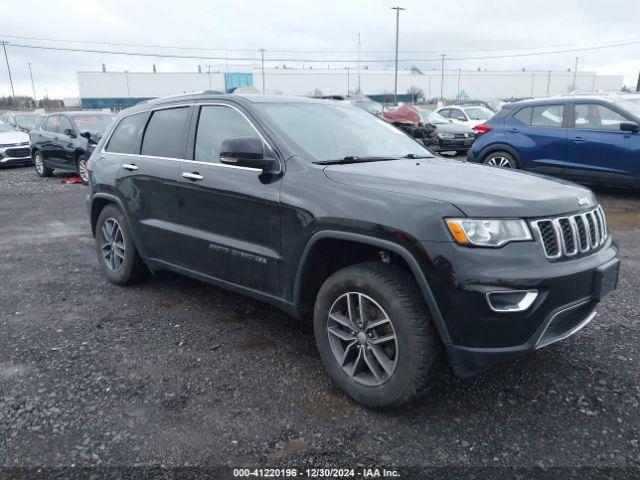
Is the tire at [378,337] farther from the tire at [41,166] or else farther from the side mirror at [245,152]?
the tire at [41,166]

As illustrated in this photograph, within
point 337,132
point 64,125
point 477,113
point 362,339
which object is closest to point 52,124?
point 64,125

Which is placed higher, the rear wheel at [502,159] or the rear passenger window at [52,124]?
the rear passenger window at [52,124]

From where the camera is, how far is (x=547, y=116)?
883 cm

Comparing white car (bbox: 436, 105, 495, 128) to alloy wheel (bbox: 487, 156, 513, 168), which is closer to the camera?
alloy wheel (bbox: 487, 156, 513, 168)

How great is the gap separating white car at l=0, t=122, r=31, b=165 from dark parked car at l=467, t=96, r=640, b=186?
1383 cm

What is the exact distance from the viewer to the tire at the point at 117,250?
4.86 meters

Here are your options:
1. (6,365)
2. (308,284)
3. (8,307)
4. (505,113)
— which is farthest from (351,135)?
(505,113)

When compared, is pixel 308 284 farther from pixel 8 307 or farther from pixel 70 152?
pixel 70 152

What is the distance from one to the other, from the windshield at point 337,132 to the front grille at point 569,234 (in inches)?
54.0

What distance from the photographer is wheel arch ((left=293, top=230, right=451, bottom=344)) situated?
266 cm

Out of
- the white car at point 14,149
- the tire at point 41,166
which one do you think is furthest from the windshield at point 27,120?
the tire at point 41,166

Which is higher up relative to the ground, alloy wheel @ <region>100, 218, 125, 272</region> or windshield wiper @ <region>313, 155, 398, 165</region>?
windshield wiper @ <region>313, 155, 398, 165</region>

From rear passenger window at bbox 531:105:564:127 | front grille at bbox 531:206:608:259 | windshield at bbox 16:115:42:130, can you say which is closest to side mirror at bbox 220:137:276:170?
front grille at bbox 531:206:608:259

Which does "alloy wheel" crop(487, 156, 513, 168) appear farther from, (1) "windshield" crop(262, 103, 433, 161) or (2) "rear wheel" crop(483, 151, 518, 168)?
(1) "windshield" crop(262, 103, 433, 161)
